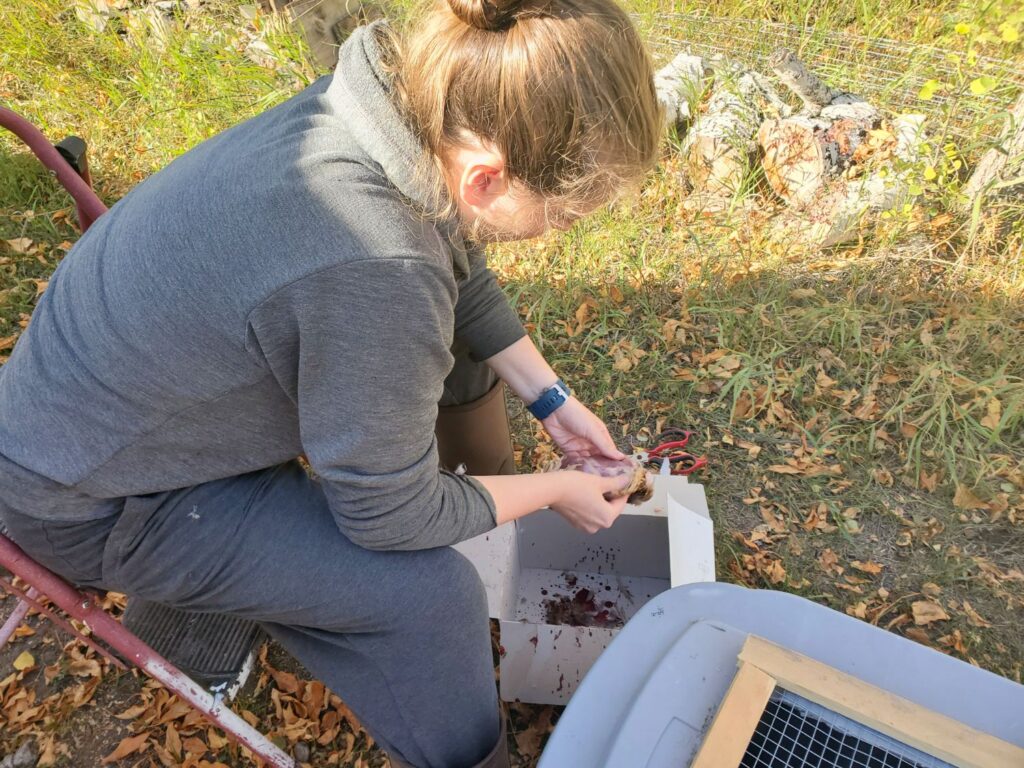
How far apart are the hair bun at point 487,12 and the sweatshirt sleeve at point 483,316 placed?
26.9 inches

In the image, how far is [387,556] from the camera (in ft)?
4.02

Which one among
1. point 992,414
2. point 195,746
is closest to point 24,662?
point 195,746

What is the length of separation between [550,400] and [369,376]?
836mm

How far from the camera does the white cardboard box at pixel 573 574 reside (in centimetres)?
165

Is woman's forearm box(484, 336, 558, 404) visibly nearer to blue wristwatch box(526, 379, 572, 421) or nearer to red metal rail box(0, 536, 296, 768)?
blue wristwatch box(526, 379, 572, 421)

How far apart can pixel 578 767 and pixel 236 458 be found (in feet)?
2.53

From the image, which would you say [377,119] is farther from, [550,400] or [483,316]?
[550,400]

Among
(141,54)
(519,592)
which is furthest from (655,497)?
(141,54)

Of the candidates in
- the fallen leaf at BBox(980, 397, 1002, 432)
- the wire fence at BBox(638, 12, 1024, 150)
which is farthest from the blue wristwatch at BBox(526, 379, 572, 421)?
the wire fence at BBox(638, 12, 1024, 150)

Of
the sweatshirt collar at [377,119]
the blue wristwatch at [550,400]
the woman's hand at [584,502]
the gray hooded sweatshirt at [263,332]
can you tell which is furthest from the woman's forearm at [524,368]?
the sweatshirt collar at [377,119]

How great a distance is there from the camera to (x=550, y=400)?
1786 mm

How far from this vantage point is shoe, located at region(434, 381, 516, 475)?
1916 mm

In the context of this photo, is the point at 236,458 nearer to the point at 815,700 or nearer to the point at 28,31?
the point at 815,700

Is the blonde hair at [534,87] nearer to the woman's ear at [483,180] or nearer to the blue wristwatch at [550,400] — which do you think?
the woman's ear at [483,180]
